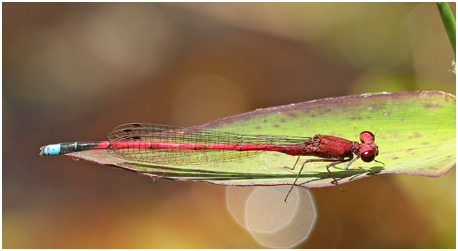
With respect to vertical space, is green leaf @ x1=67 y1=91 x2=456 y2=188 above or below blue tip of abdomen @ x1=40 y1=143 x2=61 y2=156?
below

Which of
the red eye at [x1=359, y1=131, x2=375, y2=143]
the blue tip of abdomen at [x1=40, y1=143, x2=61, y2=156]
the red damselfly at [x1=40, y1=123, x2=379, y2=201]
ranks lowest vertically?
the red eye at [x1=359, y1=131, x2=375, y2=143]

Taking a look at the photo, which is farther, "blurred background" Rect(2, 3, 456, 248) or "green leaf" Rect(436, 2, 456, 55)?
"blurred background" Rect(2, 3, 456, 248)

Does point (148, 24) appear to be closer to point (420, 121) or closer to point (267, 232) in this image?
point (267, 232)

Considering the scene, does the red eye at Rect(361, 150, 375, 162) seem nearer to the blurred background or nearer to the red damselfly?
the red damselfly

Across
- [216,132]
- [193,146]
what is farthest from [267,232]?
[216,132]

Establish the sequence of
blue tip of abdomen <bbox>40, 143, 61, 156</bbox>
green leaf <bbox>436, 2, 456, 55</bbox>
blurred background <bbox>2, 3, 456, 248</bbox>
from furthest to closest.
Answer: blurred background <bbox>2, 3, 456, 248</bbox>, blue tip of abdomen <bbox>40, 143, 61, 156</bbox>, green leaf <bbox>436, 2, 456, 55</bbox>

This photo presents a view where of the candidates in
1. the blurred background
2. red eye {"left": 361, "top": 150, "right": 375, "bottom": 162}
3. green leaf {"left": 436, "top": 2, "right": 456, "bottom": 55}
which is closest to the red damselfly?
red eye {"left": 361, "top": 150, "right": 375, "bottom": 162}

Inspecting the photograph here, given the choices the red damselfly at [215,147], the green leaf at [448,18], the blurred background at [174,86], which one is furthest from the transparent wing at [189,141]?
the blurred background at [174,86]
